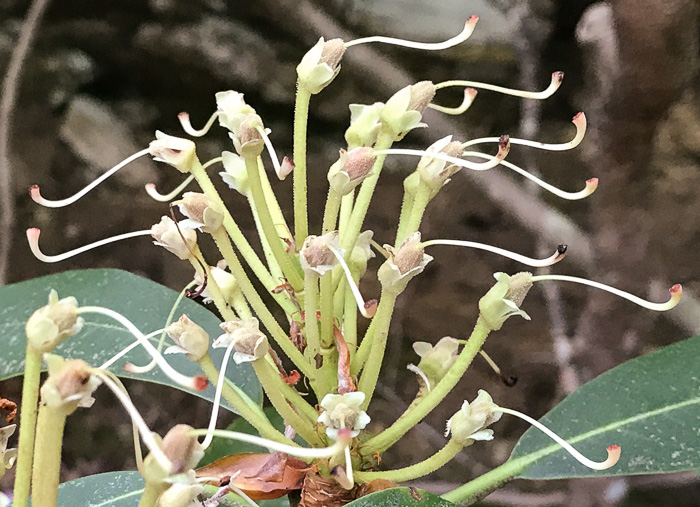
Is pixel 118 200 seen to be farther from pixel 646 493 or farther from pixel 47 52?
pixel 646 493

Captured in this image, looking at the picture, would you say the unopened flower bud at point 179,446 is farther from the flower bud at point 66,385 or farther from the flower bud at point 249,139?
the flower bud at point 249,139

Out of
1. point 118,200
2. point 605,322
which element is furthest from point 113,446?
point 605,322

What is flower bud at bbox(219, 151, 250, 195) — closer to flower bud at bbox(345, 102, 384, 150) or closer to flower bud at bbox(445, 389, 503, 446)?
flower bud at bbox(345, 102, 384, 150)

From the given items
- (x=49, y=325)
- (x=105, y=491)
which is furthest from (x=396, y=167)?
(x=49, y=325)

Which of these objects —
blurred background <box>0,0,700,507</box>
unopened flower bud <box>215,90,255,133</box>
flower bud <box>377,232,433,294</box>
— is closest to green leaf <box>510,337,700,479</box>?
flower bud <box>377,232,433,294</box>

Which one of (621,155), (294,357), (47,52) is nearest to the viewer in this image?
(294,357)

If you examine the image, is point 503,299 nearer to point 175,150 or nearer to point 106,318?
point 175,150
